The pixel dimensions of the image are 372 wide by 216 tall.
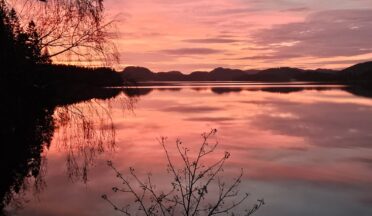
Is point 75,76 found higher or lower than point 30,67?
lower

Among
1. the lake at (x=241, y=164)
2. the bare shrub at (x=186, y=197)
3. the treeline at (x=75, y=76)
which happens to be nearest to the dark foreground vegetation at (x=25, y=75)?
the treeline at (x=75, y=76)

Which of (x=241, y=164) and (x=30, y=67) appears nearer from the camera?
(x=30, y=67)

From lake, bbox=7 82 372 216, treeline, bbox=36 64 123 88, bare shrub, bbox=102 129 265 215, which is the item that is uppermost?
treeline, bbox=36 64 123 88

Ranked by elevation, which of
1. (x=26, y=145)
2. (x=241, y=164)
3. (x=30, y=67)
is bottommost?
(x=241, y=164)

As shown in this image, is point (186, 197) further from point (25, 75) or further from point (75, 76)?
point (25, 75)

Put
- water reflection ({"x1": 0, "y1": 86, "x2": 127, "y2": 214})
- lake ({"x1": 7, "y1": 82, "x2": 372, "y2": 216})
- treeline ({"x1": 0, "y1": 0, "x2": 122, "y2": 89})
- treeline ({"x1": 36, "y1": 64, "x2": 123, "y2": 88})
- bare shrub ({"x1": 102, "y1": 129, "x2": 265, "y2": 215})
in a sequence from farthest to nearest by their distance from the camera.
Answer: lake ({"x1": 7, "y1": 82, "x2": 372, "y2": 216}) < water reflection ({"x1": 0, "y1": 86, "x2": 127, "y2": 214}) < treeline ({"x1": 36, "y1": 64, "x2": 123, "y2": 88}) < treeline ({"x1": 0, "y1": 0, "x2": 122, "y2": 89}) < bare shrub ({"x1": 102, "y1": 129, "x2": 265, "y2": 215})

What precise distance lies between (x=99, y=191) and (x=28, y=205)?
2.90 m

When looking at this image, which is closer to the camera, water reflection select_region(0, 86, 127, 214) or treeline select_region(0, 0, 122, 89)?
treeline select_region(0, 0, 122, 89)

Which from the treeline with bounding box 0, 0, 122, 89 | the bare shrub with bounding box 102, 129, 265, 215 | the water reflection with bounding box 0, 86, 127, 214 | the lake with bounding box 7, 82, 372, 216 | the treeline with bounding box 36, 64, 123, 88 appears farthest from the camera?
the lake with bounding box 7, 82, 372, 216

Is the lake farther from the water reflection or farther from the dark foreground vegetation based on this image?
the dark foreground vegetation

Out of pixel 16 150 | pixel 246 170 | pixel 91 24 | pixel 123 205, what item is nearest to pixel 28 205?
pixel 123 205

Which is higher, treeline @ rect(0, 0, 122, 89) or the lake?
treeline @ rect(0, 0, 122, 89)

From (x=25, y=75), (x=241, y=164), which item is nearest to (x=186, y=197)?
(x=25, y=75)

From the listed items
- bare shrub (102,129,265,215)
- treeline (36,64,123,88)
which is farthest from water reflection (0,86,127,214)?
bare shrub (102,129,265,215)
